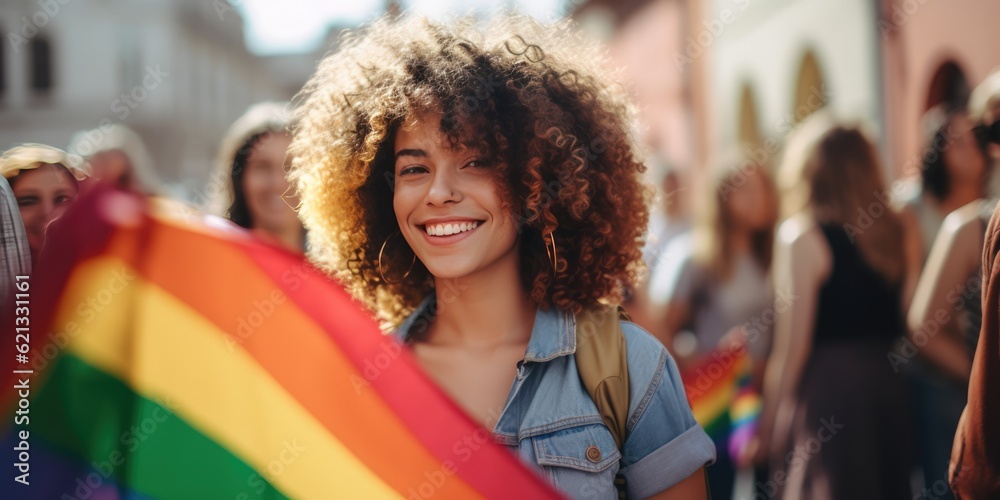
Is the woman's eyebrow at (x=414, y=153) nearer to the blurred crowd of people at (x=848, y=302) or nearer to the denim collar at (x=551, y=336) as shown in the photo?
the denim collar at (x=551, y=336)

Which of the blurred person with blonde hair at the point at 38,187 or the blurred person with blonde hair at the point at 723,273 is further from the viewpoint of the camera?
the blurred person with blonde hair at the point at 723,273

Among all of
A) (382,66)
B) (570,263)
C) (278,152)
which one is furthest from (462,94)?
(278,152)

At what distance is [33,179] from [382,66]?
0.85 meters

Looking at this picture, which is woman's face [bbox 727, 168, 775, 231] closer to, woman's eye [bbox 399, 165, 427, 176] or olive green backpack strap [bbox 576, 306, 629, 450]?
olive green backpack strap [bbox 576, 306, 629, 450]

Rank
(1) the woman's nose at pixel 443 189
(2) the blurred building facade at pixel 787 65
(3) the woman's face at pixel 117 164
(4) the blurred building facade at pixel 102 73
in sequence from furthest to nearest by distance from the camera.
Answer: (4) the blurred building facade at pixel 102 73 → (2) the blurred building facade at pixel 787 65 → (3) the woman's face at pixel 117 164 → (1) the woman's nose at pixel 443 189

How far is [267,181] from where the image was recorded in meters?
4.04

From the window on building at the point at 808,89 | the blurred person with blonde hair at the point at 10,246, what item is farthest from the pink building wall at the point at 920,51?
the blurred person with blonde hair at the point at 10,246

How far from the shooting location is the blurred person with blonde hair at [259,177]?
4.03 metres

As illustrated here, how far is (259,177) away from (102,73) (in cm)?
4518

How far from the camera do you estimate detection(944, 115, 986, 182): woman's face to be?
412cm

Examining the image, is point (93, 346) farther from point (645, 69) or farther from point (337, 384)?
point (645, 69)

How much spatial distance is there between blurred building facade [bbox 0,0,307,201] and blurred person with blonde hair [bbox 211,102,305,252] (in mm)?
38409

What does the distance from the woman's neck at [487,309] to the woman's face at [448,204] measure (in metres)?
0.10

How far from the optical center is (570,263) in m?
2.41
